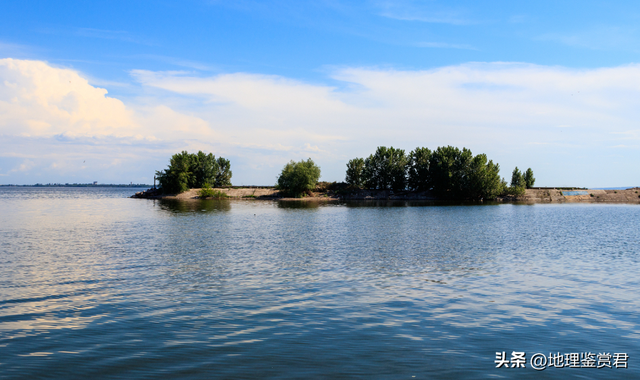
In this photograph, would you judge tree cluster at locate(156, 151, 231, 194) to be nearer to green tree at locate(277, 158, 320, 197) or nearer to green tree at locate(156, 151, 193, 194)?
green tree at locate(156, 151, 193, 194)

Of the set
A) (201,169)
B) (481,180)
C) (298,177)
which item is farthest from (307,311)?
(201,169)

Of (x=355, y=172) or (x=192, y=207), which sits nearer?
(x=192, y=207)

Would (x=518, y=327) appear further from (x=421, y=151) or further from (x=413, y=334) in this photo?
(x=421, y=151)

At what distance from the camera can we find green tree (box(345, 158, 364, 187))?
18125cm

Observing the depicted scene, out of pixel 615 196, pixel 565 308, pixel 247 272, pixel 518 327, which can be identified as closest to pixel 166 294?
pixel 247 272

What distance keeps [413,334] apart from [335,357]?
376cm

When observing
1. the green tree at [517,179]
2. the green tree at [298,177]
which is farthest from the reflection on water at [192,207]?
the green tree at [517,179]

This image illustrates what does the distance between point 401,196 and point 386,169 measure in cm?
1403

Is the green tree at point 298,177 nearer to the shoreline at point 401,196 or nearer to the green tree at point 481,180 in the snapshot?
the shoreline at point 401,196

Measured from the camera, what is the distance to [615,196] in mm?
183750

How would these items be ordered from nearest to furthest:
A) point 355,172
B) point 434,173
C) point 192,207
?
point 192,207 < point 434,173 < point 355,172

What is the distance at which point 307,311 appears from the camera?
713 inches

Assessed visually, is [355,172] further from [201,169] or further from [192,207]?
[192,207]

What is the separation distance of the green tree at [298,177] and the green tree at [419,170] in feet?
147
